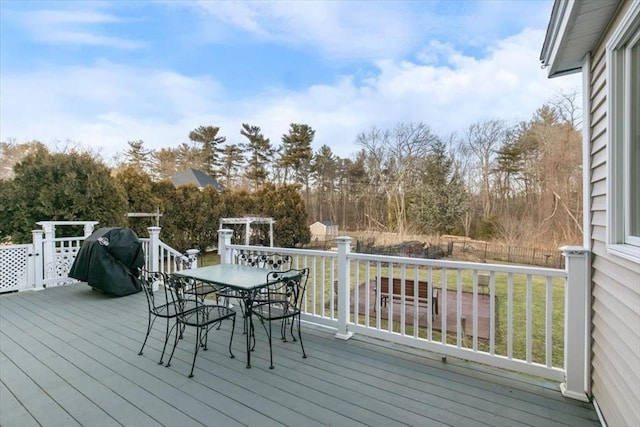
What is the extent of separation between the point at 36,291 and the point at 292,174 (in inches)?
623

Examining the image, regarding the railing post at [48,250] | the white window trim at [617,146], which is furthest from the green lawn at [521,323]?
the railing post at [48,250]

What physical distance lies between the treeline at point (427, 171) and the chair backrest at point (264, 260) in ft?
29.0

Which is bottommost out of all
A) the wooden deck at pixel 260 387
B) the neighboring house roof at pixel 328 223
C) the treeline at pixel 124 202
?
the wooden deck at pixel 260 387

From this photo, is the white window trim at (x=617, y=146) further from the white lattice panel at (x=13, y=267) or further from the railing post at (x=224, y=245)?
the white lattice panel at (x=13, y=267)

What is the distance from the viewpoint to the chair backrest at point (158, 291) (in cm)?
300

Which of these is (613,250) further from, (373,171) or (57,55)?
(373,171)

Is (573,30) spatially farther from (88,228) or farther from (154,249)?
(88,228)

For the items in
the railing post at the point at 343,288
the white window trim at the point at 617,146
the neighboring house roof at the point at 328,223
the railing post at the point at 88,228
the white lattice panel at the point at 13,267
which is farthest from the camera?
the neighboring house roof at the point at 328,223

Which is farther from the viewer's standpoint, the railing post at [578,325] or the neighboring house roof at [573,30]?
the railing post at [578,325]

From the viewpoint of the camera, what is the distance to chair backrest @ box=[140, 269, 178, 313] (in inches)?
118

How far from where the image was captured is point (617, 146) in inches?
67.4

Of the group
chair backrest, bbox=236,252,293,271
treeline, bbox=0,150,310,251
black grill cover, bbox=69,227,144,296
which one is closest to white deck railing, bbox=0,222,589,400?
chair backrest, bbox=236,252,293,271

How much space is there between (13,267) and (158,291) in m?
2.39

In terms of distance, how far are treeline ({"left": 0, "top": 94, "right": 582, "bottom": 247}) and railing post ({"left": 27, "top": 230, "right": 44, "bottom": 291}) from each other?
6021 mm
